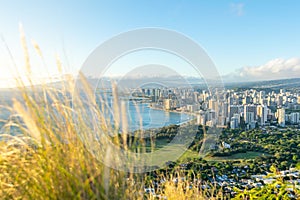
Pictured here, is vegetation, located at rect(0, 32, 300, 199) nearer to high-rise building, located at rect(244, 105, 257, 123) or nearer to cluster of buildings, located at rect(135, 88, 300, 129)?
cluster of buildings, located at rect(135, 88, 300, 129)

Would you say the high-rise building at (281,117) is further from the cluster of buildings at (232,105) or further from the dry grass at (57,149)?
the dry grass at (57,149)

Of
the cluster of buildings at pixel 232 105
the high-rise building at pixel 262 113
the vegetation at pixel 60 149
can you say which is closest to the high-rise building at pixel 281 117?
the cluster of buildings at pixel 232 105

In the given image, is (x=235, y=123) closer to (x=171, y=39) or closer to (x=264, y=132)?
(x=264, y=132)

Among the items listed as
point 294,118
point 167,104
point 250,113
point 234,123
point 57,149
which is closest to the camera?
point 57,149

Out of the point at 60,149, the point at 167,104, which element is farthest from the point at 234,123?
the point at 60,149

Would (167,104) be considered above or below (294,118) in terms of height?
above

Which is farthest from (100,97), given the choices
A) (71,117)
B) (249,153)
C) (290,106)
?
(290,106)

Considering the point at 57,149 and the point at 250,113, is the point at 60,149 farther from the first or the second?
the point at 250,113

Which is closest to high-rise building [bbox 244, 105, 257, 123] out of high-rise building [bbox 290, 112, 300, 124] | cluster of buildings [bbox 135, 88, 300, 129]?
cluster of buildings [bbox 135, 88, 300, 129]

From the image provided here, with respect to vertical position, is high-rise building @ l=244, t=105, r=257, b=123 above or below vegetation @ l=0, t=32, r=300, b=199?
below
